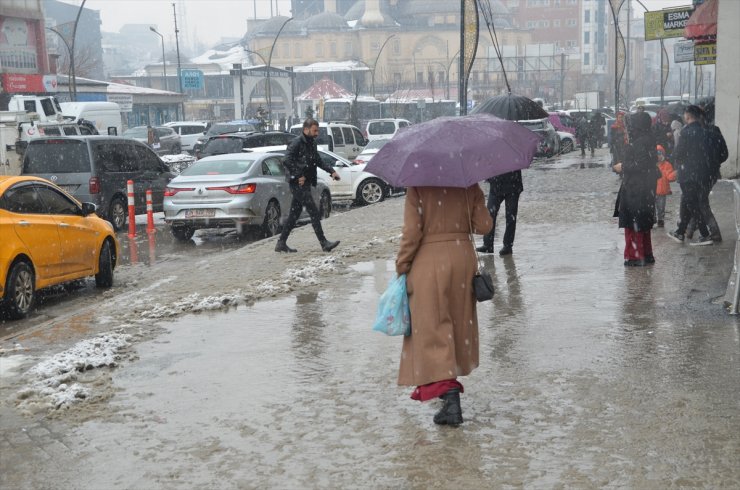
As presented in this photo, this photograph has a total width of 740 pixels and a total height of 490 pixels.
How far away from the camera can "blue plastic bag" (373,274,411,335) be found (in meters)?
5.75

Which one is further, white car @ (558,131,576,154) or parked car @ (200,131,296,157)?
white car @ (558,131,576,154)

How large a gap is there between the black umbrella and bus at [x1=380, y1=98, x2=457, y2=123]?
50.3 m

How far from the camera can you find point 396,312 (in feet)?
18.8

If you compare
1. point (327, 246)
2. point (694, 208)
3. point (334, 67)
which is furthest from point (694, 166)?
point (334, 67)

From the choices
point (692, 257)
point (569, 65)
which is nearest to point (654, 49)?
point (569, 65)

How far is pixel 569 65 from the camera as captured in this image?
415 ft

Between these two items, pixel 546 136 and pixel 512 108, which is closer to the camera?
pixel 512 108

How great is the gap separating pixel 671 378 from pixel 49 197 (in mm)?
7354

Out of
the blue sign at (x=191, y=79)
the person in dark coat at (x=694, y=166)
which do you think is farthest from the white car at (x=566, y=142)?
the blue sign at (x=191, y=79)

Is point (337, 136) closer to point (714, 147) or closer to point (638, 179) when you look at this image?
point (714, 147)

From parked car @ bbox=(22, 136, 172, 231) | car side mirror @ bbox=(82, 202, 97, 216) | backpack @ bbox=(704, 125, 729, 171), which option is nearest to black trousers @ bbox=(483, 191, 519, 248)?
backpack @ bbox=(704, 125, 729, 171)

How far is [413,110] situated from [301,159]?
56.8 meters

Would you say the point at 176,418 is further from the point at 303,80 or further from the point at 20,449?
the point at 303,80

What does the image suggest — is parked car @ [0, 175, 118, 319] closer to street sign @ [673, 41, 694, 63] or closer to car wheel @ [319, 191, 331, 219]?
car wheel @ [319, 191, 331, 219]
